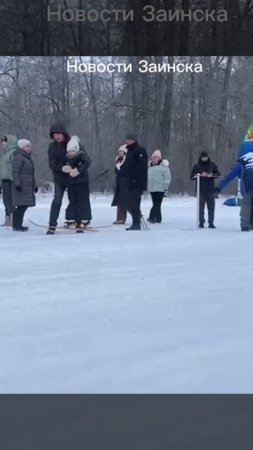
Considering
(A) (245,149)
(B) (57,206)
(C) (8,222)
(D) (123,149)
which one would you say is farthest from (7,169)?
(A) (245,149)

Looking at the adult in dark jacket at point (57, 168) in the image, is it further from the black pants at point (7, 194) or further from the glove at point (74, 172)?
the black pants at point (7, 194)

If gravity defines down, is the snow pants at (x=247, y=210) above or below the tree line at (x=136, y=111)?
below

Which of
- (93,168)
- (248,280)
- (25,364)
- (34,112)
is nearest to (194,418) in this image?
(25,364)

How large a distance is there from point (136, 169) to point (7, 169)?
72.5 inches

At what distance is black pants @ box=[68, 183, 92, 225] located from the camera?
1148 centimetres

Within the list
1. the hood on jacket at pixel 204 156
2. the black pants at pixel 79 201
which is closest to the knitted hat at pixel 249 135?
the hood on jacket at pixel 204 156

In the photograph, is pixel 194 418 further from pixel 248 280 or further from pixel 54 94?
pixel 54 94

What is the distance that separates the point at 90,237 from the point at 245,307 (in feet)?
15.9

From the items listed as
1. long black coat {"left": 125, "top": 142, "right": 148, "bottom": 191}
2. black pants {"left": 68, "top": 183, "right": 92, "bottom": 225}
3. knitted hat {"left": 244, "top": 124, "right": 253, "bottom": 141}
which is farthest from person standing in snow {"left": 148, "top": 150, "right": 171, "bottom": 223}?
black pants {"left": 68, "top": 183, "right": 92, "bottom": 225}

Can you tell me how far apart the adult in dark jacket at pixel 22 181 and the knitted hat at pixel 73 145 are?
520 mm

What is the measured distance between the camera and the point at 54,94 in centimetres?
1010

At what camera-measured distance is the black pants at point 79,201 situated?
11.5 metres

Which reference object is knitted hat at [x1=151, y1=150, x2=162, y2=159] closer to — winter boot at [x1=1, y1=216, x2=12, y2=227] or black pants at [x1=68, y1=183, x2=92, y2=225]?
black pants at [x1=68, y1=183, x2=92, y2=225]

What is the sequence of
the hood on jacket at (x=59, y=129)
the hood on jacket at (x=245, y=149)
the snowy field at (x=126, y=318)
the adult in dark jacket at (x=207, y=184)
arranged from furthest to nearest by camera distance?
1. the adult in dark jacket at (x=207, y=184)
2. the hood on jacket at (x=245, y=149)
3. the hood on jacket at (x=59, y=129)
4. the snowy field at (x=126, y=318)
